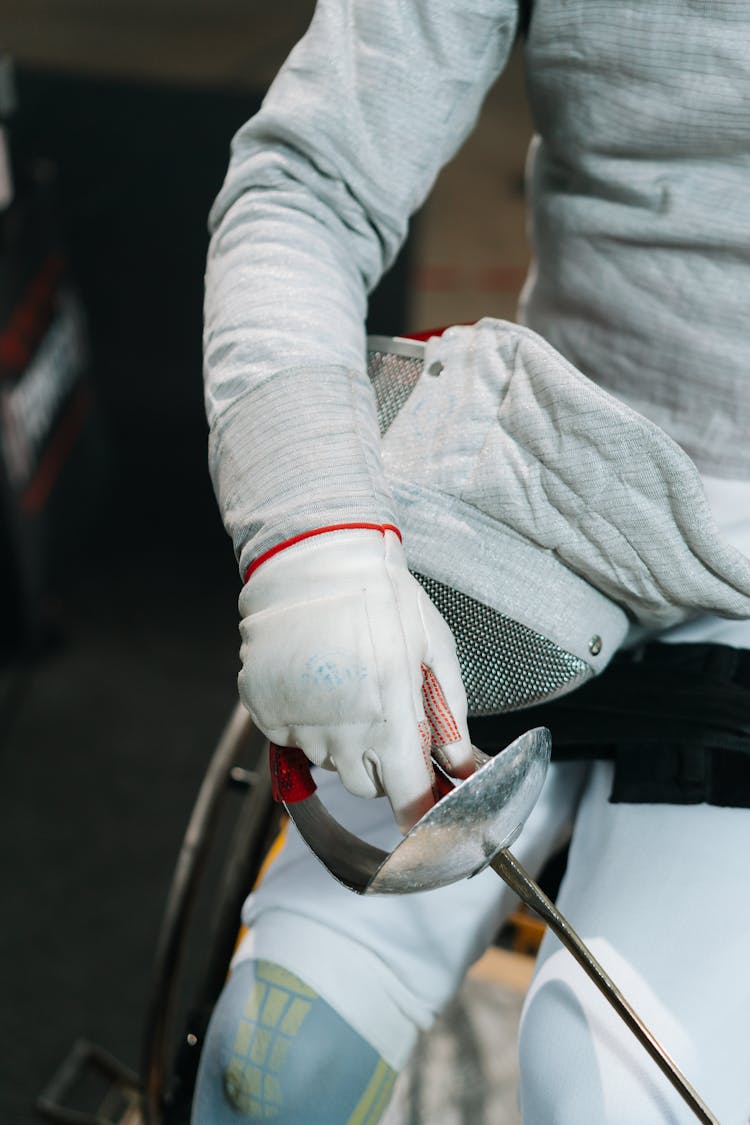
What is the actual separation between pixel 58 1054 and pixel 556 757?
2.90ft

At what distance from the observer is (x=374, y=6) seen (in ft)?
2.18

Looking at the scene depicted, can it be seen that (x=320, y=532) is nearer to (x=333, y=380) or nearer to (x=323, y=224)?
(x=333, y=380)

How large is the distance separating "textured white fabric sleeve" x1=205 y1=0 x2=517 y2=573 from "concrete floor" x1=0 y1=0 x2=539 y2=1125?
161 centimetres

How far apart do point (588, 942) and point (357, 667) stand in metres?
0.22

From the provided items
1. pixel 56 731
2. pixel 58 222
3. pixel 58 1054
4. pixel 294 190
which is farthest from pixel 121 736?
pixel 294 190

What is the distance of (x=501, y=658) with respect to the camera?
0.66 metres

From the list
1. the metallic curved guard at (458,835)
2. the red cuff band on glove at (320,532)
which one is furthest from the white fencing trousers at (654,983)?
the red cuff band on glove at (320,532)

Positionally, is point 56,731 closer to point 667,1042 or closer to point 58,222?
point 58,222

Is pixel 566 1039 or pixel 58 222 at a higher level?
pixel 566 1039

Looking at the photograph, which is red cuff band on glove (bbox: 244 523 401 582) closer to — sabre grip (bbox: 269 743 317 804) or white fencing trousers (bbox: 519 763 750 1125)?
sabre grip (bbox: 269 743 317 804)

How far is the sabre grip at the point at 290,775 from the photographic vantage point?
61 centimetres

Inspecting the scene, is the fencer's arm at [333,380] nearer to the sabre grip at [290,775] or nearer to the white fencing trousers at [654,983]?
the sabre grip at [290,775]

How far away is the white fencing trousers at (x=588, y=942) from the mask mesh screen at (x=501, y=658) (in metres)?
0.09

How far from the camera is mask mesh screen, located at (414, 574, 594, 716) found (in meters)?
0.65
